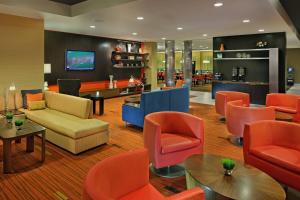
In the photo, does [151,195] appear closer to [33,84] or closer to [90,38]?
[33,84]

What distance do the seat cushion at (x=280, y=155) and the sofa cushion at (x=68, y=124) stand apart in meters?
2.73

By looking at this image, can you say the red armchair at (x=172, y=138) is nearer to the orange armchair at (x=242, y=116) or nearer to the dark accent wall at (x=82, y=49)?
the orange armchair at (x=242, y=116)

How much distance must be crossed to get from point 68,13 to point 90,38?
411cm

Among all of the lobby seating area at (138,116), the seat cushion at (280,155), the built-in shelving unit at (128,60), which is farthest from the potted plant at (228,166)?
the built-in shelving unit at (128,60)

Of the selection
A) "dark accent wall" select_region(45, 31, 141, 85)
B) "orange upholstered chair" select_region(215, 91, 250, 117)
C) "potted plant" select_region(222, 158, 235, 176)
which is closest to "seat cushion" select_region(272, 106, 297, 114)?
"orange upholstered chair" select_region(215, 91, 250, 117)

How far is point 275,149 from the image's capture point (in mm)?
3059

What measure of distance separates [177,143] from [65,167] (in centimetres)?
180

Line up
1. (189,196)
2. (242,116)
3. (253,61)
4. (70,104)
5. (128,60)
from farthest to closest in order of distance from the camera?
(128,60) → (253,61) → (70,104) → (242,116) → (189,196)

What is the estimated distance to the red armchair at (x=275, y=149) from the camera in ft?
8.70

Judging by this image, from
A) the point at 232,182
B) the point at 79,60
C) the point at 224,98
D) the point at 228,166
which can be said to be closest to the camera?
the point at 232,182

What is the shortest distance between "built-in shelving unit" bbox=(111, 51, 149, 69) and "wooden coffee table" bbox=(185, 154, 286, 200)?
944 centimetres

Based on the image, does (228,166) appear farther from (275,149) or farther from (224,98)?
(224,98)

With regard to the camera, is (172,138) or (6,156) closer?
(6,156)

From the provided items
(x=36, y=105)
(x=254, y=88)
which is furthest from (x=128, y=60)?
(x=36, y=105)
